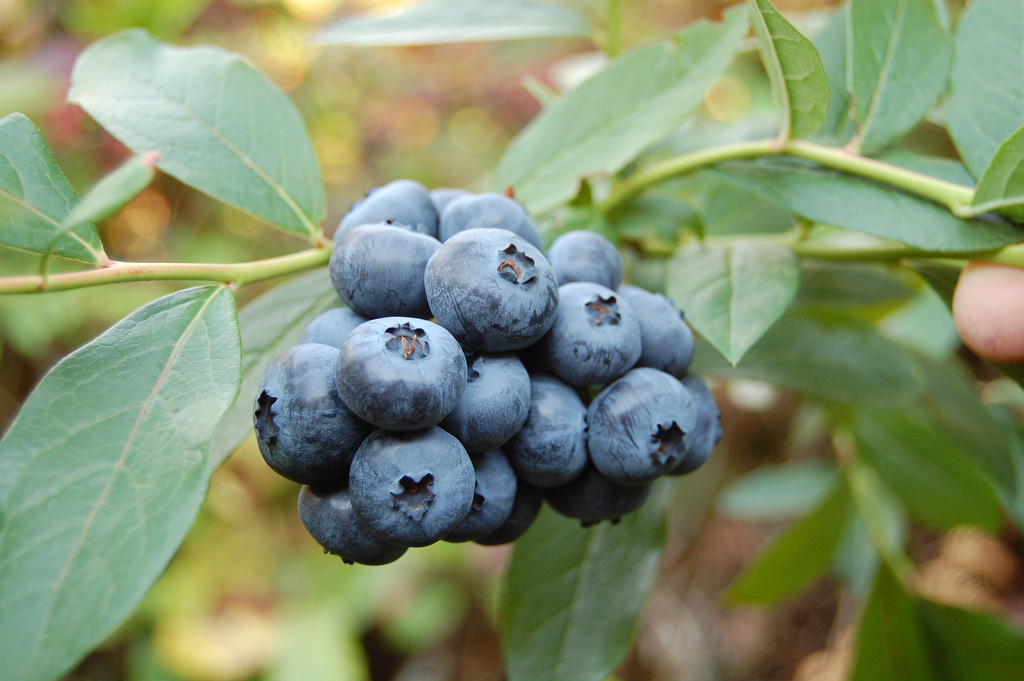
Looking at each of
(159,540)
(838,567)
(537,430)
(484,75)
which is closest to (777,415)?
(838,567)

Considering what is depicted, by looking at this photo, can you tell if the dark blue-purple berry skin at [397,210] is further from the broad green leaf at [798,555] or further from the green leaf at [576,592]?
the broad green leaf at [798,555]

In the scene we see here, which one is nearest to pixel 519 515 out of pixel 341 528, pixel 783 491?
pixel 341 528

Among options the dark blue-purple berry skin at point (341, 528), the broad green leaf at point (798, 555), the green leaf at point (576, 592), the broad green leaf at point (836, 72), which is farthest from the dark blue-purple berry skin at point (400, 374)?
the broad green leaf at point (798, 555)

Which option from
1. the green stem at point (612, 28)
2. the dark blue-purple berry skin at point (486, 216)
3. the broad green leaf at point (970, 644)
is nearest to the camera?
the dark blue-purple berry skin at point (486, 216)

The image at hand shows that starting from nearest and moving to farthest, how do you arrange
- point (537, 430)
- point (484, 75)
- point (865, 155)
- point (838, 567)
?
point (537, 430) → point (865, 155) → point (838, 567) → point (484, 75)

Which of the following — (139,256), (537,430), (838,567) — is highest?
(537,430)

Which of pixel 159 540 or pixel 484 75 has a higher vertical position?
pixel 159 540

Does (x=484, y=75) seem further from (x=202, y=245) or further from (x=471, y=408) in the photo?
(x=471, y=408)

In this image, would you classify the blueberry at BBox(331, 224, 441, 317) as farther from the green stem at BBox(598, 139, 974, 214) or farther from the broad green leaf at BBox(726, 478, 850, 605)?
the broad green leaf at BBox(726, 478, 850, 605)
